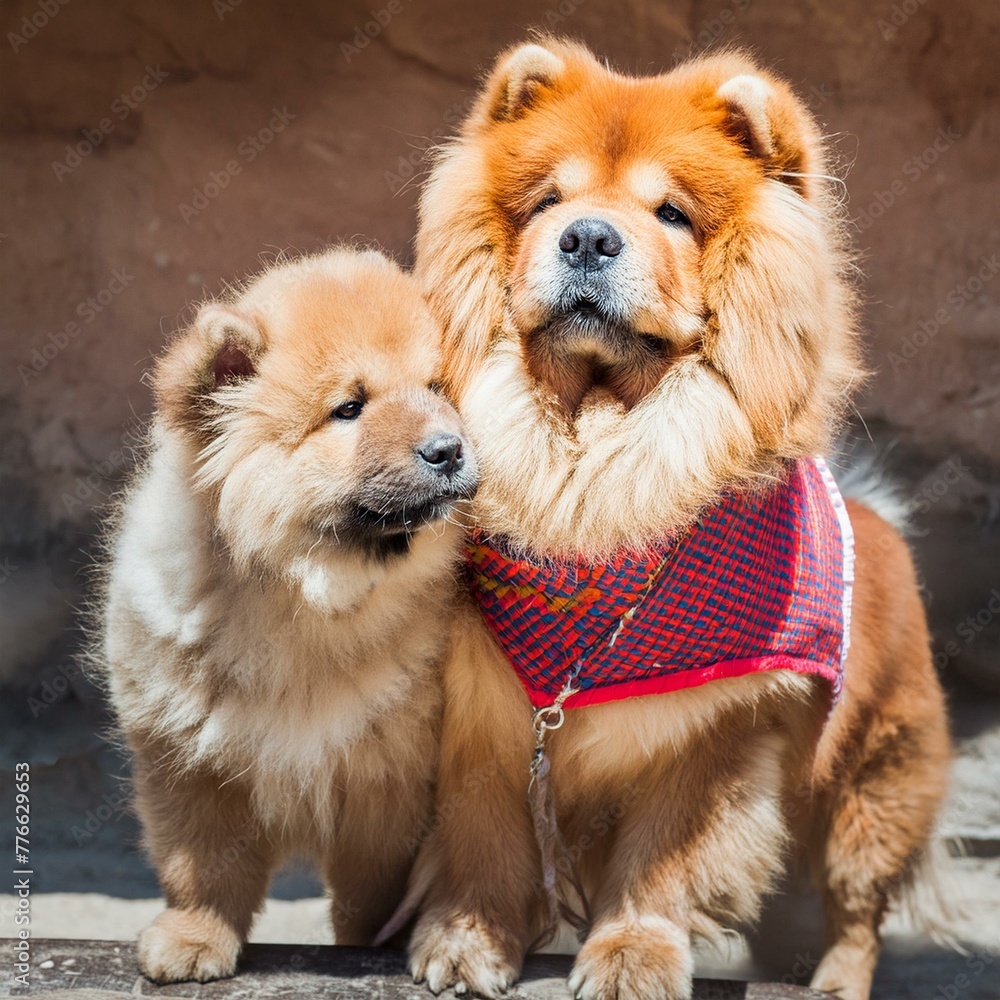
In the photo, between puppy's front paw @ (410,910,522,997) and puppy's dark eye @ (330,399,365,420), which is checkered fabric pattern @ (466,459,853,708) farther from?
puppy's front paw @ (410,910,522,997)

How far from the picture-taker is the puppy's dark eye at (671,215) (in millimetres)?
2322

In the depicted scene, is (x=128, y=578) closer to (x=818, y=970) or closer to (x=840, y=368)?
(x=840, y=368)

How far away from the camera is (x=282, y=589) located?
2.30 m

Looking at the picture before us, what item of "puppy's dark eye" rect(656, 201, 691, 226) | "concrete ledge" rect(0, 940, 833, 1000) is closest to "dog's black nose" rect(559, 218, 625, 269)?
"puppy's dark eye" rect(656, 201, 691, 226)

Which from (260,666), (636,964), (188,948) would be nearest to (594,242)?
(260,666)

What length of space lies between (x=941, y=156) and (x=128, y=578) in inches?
140

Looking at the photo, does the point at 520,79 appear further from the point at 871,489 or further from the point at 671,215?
the point at 871,489

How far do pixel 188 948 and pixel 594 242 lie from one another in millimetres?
1722

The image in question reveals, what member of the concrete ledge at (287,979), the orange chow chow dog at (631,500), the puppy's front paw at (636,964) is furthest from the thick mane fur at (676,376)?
the concrete ledge at (287,979)

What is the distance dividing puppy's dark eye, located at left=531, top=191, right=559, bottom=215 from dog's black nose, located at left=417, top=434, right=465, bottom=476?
0.58m

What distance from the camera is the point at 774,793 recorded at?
2.67m

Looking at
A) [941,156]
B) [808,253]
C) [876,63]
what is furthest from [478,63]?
[808,253]

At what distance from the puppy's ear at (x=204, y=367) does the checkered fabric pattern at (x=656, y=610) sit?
64cm

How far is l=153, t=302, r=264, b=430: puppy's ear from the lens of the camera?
2188mm
